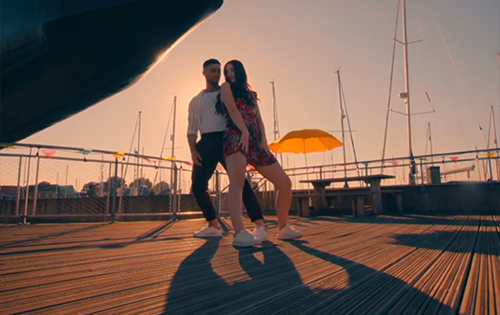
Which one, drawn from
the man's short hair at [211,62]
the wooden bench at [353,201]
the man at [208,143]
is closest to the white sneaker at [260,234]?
the man at [208,143]

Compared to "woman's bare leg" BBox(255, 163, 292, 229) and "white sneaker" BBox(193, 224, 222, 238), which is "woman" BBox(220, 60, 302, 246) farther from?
"white sneaker" BBox(193, 224, 222, 238)

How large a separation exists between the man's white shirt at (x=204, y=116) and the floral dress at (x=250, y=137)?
19 centimetres

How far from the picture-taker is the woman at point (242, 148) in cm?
217

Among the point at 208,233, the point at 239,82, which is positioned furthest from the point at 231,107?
the point at 208,233

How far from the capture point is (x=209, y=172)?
267cm

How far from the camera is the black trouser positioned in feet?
8.36

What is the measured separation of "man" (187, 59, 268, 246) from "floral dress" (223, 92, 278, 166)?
24 cm

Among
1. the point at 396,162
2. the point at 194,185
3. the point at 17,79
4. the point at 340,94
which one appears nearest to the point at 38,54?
the point at 17,79

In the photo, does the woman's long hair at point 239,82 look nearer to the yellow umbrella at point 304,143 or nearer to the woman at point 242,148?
the woman at point 242,148

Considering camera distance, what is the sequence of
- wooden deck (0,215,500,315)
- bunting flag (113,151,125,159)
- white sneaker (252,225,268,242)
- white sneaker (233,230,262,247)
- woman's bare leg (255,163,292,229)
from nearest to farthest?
wooden deck (0,215,500,315)
white sneaker (233,230,262,247)
white sneaker (252,225,268,242)
woman's bare leg (255,163,292,229)
bunting flag (113,151,125,159)

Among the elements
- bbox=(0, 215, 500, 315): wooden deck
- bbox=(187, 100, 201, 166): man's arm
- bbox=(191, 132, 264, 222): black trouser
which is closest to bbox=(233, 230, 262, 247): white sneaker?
bbox=(0, 215, 500, 315): wooden deck

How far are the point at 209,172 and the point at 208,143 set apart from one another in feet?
0.84

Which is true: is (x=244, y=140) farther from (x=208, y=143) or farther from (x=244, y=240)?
(x=244, y=240)

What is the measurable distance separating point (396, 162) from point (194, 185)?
8211mm
